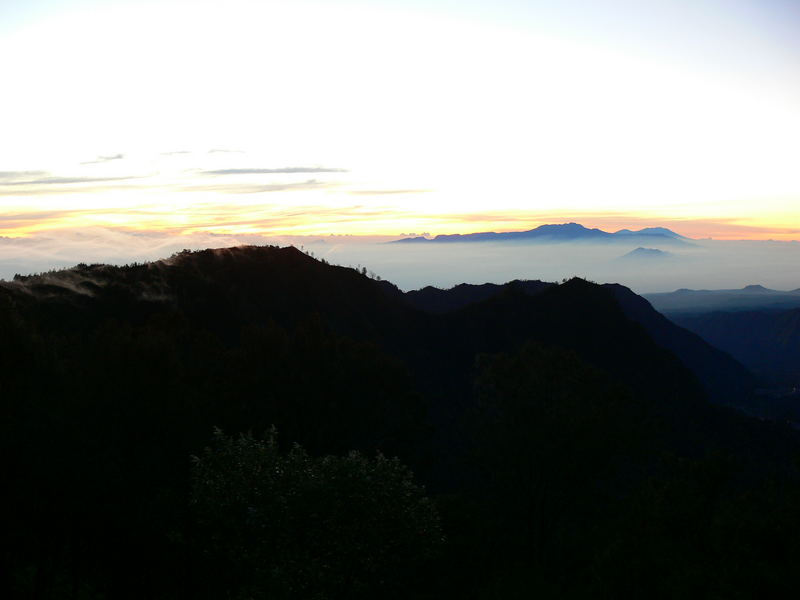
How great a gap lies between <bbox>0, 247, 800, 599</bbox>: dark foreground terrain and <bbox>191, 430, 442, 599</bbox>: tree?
0.08 meters

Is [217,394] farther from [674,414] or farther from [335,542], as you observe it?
[674,414]

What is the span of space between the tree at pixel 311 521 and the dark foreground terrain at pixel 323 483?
0.08m

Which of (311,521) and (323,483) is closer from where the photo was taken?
(311,521)

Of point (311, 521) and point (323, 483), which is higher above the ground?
point (323, 483)

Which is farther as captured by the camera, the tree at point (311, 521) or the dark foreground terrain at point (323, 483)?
the dark foreground terrain at point (323, 483)

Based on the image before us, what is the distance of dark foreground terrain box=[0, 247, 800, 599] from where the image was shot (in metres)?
22.2

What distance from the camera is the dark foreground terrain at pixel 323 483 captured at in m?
22.2

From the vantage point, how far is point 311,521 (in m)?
21.3

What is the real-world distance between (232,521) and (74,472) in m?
9.34

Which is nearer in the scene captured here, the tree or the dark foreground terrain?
the tree

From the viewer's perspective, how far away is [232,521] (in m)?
21.9

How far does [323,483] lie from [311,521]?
1312mm

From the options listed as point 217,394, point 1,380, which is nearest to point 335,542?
point 1,380

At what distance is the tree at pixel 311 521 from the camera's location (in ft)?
69.4
